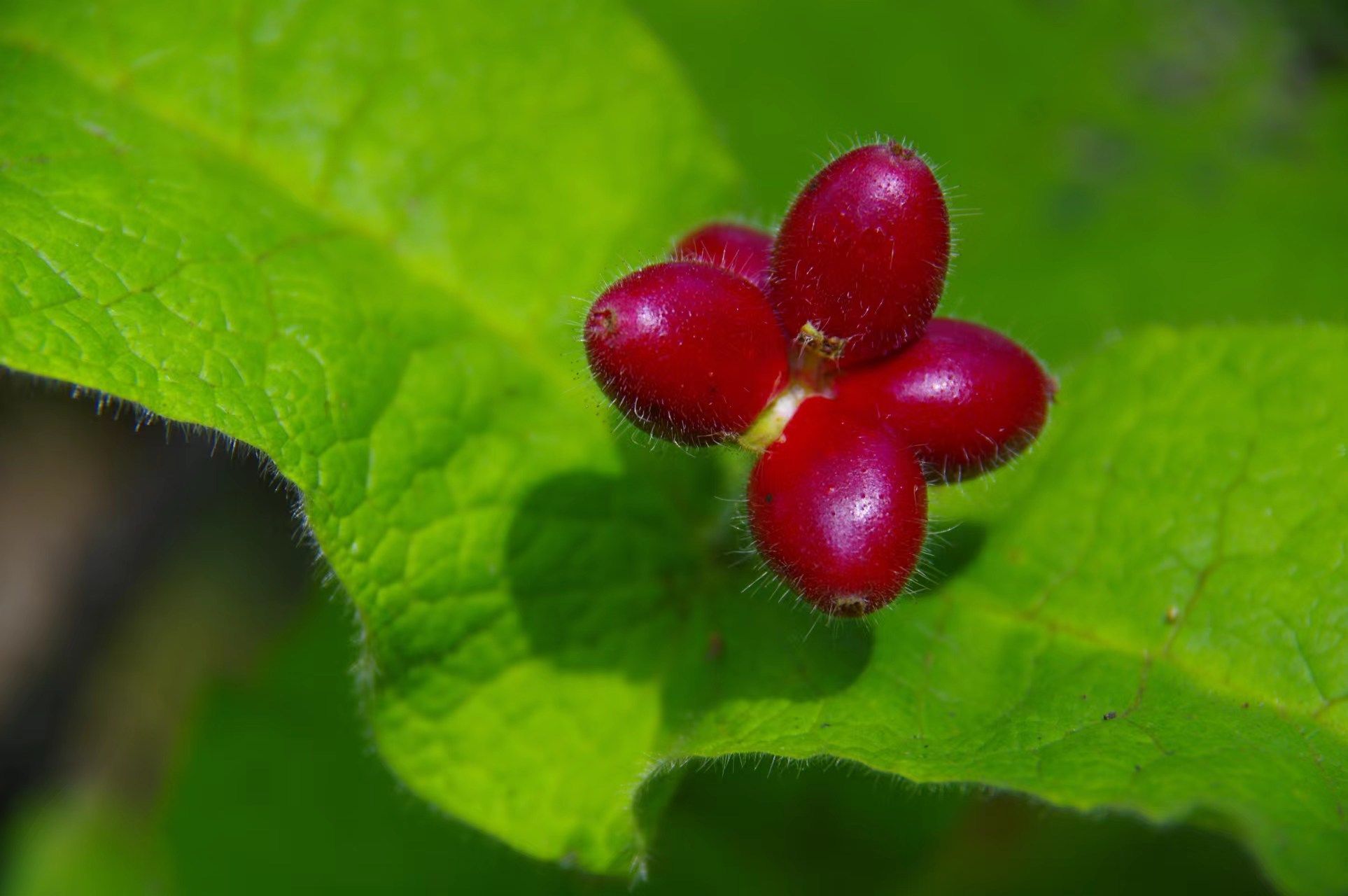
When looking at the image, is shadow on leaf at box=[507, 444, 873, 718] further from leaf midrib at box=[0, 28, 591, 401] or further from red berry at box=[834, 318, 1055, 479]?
red berry at box=[834, 318, 1055, 479]

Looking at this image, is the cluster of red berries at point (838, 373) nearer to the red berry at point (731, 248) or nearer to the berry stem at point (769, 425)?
the berry stem at point (769, 425)

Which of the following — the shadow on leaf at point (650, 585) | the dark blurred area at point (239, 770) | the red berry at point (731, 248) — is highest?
the red berry at point (731, 248)

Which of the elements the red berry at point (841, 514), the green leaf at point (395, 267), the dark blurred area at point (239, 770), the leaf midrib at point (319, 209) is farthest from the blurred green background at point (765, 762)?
the red berry at point (841, 514)

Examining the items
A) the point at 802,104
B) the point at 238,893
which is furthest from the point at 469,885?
the point at 802,104

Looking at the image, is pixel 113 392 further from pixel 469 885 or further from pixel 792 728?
pixel 469 885

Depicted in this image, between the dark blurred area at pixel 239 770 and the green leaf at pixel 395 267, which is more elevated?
the green leaf at pixel 395 267

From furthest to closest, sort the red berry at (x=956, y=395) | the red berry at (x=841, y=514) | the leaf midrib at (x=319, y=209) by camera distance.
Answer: the leaf midrib at (x=319, y=209) < the red berry at (x=956, y=395) < the red berry at (x=841, y=514)
